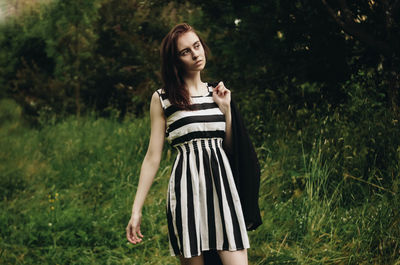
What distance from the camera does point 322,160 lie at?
4.17 metres

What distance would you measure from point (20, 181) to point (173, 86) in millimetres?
4083

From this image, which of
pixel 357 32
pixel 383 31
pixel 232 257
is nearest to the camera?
pixel 232 257

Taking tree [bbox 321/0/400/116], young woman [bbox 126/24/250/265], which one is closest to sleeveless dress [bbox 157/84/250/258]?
young woman [bbox 126/24/250/265]

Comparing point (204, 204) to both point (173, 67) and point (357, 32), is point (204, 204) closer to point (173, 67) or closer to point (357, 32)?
point (173, 67)

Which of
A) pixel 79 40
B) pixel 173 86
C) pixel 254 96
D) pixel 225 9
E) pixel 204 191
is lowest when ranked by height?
pixel 204 191

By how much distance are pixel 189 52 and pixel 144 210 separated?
8.11 ft

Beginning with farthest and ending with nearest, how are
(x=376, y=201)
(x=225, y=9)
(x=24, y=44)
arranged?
1. (x=24, y=44)
2. (x=225, y=9)
3. (x=376, y=201)

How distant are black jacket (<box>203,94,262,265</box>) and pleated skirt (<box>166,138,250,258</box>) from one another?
0.21 feet

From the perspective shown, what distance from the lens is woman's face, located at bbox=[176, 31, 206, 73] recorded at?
96.1 inches

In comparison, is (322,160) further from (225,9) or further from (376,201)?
(225,9)

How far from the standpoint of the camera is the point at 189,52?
2.45 meters

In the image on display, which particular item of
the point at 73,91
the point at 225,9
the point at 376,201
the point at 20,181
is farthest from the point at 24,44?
the point at 376,201

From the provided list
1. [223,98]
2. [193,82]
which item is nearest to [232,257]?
[223,98]

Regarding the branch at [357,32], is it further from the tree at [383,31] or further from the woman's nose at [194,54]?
Answer: the woman's nose at [194,54]
